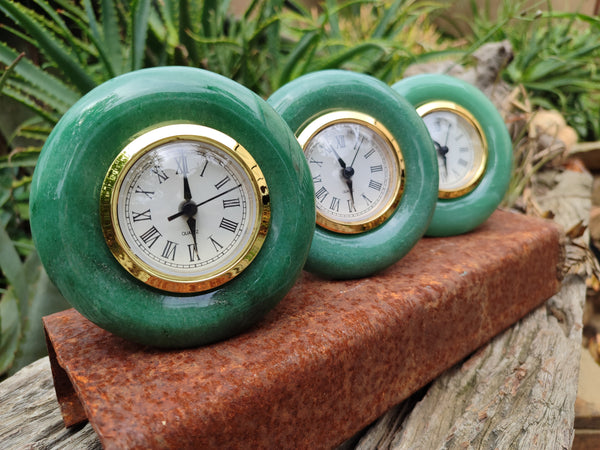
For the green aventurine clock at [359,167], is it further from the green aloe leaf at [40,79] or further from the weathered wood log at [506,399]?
the green aloe leaf at [40,79]

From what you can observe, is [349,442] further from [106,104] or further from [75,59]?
[75,59]

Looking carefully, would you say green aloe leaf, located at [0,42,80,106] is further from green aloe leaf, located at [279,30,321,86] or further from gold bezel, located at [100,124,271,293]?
gold bezel, located at [100,124,271,293]

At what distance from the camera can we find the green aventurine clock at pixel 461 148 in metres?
1.56

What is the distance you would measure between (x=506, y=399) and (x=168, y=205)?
0.97 meters

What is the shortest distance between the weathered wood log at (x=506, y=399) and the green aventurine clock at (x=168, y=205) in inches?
20.6

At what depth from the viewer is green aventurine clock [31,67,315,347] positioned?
2.84 ft

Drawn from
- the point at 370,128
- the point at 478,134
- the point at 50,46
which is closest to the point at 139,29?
the point at 50,46

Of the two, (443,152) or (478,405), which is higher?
(443,152)

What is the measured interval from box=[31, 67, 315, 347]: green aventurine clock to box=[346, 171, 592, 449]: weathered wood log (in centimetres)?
52

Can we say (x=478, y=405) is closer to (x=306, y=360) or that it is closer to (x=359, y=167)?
(x=306, y=360)

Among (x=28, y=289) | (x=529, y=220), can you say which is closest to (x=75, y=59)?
(x=28, y=289)

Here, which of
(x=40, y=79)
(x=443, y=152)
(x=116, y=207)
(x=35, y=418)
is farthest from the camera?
(x=40, y=79)

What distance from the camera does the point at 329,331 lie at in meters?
1.03

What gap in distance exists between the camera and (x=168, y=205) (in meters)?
0.90
